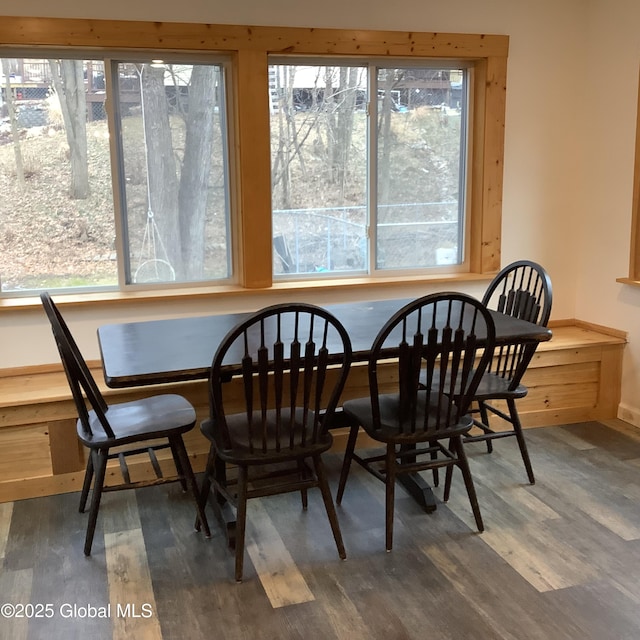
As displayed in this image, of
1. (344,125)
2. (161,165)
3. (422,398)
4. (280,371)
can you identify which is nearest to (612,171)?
(344,125)

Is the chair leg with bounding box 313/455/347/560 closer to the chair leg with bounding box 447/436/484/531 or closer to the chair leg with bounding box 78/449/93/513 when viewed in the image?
the chair leg with bounding box 447/436/484/531

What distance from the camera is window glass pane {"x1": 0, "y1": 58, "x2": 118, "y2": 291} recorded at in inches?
133

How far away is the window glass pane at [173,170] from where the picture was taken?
3521 mm

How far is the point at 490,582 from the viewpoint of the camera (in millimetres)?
2393

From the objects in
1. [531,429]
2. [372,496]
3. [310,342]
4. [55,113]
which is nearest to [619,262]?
[531,429]

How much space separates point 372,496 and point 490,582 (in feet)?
2.42

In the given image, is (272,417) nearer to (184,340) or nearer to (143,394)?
(184,340)

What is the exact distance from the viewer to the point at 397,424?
262 cm

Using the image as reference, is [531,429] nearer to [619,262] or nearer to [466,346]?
[619,262]

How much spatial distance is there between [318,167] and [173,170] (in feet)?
2.53

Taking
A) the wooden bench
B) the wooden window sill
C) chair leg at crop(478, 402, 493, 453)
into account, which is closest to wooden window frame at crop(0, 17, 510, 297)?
the wooden window sill

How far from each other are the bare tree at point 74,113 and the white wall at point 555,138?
1.95 feet

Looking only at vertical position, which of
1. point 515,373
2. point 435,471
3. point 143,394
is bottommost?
point 435,471

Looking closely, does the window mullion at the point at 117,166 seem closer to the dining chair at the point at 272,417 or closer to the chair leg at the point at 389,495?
the dining chair at the point at 272,417
